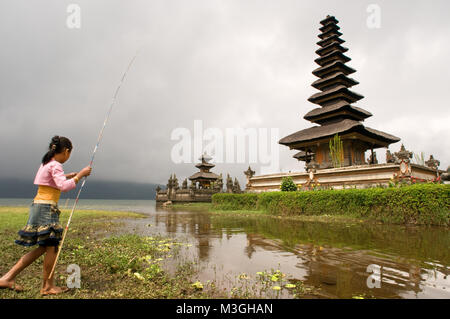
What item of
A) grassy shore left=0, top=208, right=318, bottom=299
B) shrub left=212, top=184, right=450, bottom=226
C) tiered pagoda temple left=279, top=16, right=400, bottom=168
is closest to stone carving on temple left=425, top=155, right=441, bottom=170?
tiered pagoda temple left=279, top=16, right=400, bottom=168

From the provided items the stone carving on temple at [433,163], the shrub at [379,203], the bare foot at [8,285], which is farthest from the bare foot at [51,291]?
the stone carving on temple at [433,163]

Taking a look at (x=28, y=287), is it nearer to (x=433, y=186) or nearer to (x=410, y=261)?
(x=410, y=261)

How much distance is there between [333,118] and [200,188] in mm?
26523

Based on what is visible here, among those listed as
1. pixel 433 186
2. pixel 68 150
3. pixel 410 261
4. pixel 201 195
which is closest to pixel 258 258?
pixel 410 261

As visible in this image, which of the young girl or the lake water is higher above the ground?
the young girl

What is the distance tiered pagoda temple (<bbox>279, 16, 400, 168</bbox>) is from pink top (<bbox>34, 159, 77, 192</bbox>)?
59.9 feet

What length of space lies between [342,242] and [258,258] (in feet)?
9.22

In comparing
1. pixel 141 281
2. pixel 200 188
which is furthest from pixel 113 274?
pixel 200 188

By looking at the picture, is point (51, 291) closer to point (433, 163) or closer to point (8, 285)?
point (8, 285)

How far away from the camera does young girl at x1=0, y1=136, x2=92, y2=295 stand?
291 cm

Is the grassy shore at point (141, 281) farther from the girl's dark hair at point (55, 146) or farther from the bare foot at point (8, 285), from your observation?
the girl's dark hair at point (55, 146)

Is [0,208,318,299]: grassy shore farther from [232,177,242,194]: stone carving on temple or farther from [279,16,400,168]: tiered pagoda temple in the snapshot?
[232,177,242,194]: stone carving on temple

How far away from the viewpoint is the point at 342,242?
6.15 metres

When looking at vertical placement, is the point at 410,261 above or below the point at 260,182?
below
